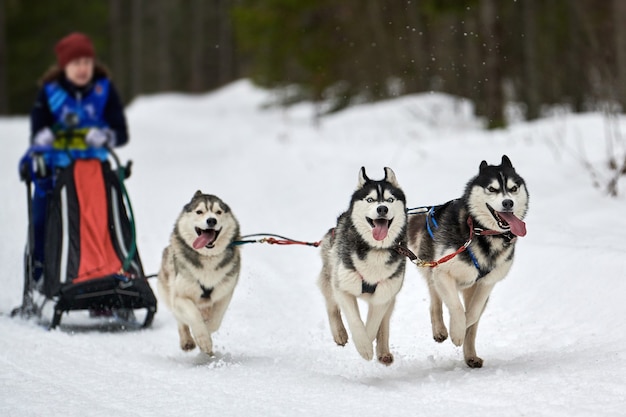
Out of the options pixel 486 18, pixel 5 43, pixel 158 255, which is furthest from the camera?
pixel 5 43

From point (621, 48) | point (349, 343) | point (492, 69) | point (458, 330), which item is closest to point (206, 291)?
point (349, 343)

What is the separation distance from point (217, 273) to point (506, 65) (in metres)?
12.7

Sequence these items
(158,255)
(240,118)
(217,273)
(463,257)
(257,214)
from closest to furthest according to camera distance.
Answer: (463,257) → (217,273) → (158,255) → (257,214) → (240,118)

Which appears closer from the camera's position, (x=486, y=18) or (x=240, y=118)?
(x=486, y=18)

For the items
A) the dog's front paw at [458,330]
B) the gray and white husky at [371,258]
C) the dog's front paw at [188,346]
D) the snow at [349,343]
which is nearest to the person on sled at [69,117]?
the snow at [349,343]

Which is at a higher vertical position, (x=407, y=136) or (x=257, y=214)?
(x=407, y=136)

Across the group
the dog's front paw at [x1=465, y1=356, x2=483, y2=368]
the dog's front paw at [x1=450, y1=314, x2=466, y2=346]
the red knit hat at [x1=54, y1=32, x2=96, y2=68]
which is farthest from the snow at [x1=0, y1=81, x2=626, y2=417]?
the red knit hat at [x1=54, y1=32, x2=96, y2=68]

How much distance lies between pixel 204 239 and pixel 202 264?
178mm

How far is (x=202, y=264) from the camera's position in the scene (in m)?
5.23

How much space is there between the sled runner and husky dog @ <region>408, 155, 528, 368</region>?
2.26 meters

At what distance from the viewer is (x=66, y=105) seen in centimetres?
654

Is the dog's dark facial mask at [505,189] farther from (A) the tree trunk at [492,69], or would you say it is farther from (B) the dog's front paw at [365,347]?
(A) the tree trunk at [492,69]

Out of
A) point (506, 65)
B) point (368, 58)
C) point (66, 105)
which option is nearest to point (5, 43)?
point (368, 58)

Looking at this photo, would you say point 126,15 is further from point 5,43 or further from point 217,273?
point 217,273
